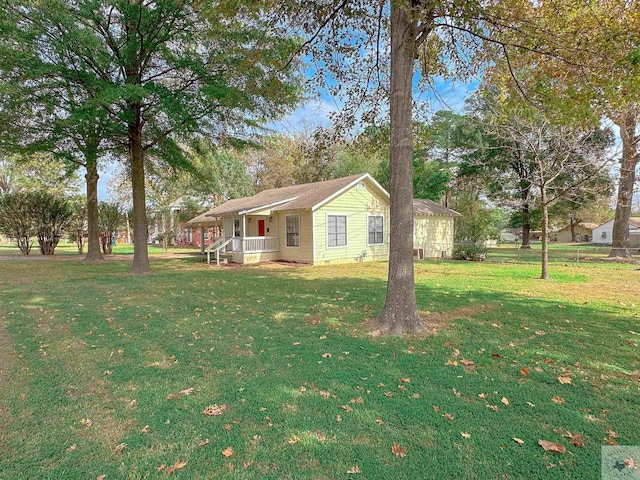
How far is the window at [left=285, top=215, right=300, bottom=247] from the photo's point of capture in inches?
628

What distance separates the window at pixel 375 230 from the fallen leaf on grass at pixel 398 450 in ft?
49.0

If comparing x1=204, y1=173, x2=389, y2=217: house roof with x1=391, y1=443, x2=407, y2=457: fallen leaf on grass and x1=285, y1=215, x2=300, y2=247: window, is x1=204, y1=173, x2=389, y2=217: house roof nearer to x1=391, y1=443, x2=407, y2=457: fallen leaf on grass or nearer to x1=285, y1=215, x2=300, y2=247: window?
x1=285, y1=215, x2=300, y2=247: window

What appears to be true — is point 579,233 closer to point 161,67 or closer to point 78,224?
point 161,67

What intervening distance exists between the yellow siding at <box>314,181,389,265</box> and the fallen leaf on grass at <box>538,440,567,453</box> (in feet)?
41.9

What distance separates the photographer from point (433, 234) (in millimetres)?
19219

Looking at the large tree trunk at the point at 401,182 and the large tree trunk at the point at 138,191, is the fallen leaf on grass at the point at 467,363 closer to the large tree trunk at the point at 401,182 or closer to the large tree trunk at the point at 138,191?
the large tree trunk at the point at 401,182

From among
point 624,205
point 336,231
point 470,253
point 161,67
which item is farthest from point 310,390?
point 624,205

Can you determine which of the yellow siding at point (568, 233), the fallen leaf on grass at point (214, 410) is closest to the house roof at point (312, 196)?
the fallen leaf on grass at point (214, 410)

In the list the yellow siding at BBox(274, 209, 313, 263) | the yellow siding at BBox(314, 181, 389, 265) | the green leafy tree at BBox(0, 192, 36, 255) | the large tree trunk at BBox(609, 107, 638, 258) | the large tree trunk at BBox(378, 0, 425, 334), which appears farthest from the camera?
the green leafy tree at BBox(0, 192, 36, 255)

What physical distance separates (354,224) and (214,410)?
14084mm

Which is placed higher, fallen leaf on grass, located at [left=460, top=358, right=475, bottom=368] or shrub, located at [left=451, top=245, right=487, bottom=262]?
shrub, located at [left=451, top=245, right=487, bottom=262]

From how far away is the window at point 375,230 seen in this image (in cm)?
1728

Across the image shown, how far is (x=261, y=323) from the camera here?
5.59m

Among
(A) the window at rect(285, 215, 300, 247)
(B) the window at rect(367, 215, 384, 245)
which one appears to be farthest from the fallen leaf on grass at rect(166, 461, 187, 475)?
(B) the window at rect(367, 215, 384, 245)
